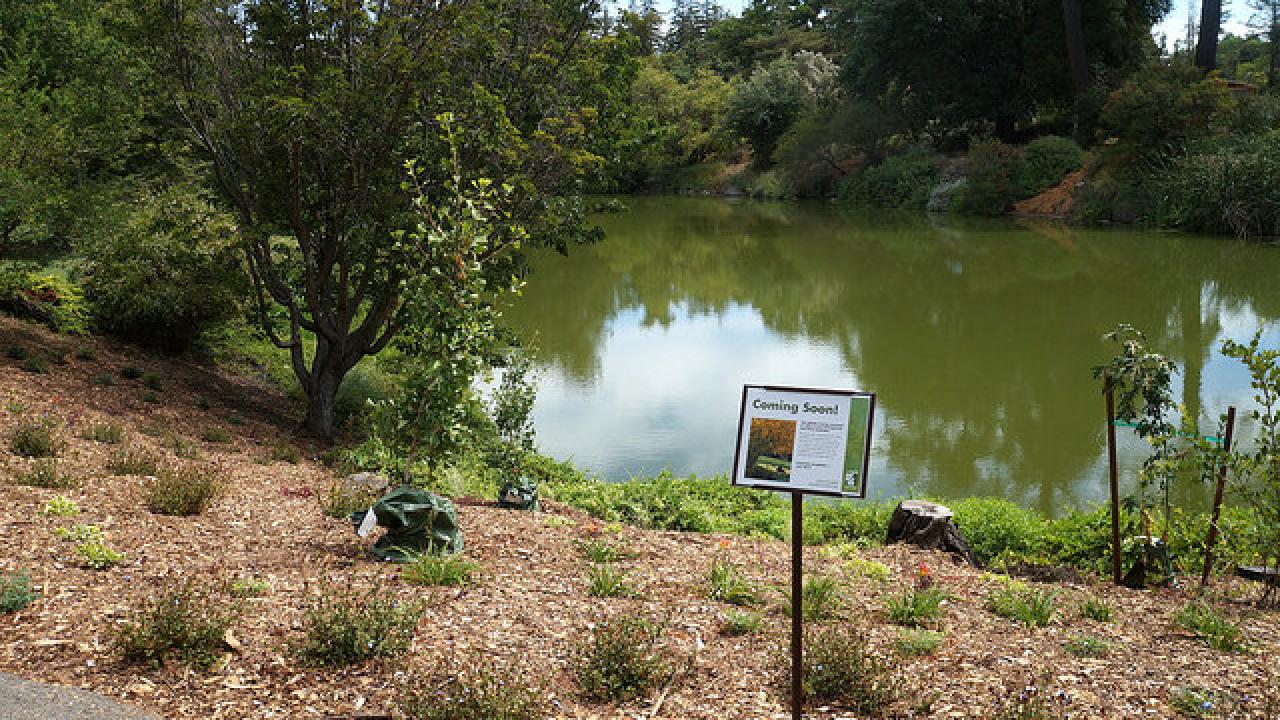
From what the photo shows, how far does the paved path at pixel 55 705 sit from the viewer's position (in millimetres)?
3631

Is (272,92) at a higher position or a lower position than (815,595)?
higher

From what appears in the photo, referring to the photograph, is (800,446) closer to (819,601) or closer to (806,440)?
(806,440)

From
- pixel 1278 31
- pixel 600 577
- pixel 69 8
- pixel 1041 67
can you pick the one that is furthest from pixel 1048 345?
pixel 1278 31

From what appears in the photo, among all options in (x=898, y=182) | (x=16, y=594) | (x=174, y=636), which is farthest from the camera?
(x=898, y=182)

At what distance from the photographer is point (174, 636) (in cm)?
401

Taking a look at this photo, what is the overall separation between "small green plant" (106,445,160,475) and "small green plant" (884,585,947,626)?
5.06 meters

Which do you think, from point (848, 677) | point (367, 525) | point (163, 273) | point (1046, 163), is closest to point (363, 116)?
point (163, 273)

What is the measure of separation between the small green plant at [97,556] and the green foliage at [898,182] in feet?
132

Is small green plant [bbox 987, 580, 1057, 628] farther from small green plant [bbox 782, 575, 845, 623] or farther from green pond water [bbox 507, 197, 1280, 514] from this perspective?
green pond water [bbox 507, 197, 1280, 514]

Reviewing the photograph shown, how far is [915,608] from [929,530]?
6.27 ft

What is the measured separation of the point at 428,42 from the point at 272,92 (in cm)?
159

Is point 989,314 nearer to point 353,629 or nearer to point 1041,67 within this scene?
point 353,629

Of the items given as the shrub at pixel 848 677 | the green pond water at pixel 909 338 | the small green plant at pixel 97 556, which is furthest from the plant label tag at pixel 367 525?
the green pond water at pixel 909 338

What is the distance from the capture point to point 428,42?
8883 millimetres
